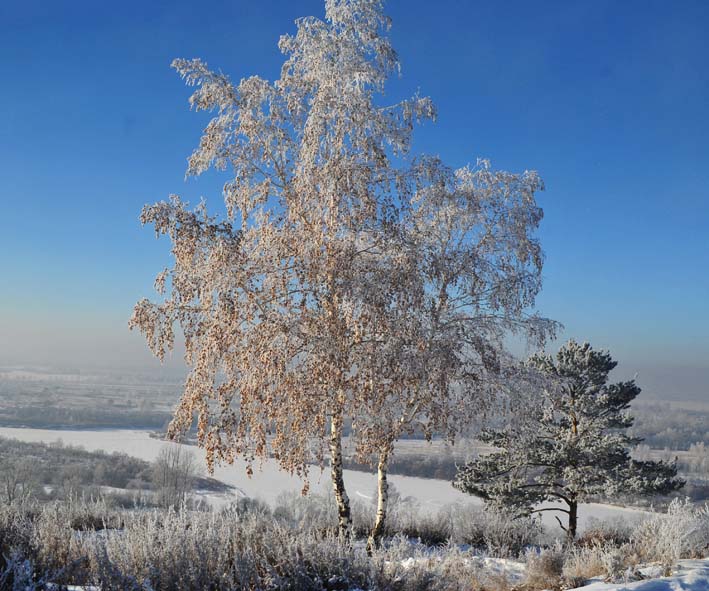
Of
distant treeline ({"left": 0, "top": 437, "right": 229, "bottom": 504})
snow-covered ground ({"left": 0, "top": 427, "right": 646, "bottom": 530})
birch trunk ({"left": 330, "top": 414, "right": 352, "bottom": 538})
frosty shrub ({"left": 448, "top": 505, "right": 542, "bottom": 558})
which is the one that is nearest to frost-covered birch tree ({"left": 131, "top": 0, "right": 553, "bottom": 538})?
birch trunk ({"left": 330, "top": 414, "right": 352, "bottom": 538})

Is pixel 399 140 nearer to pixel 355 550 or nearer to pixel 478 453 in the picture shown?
pixel 355 550

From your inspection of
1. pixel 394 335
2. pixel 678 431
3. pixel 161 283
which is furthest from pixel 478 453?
pixel 678 431

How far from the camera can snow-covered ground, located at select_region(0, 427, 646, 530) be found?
25047 mm

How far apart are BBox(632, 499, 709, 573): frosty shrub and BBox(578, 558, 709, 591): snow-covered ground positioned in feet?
0.60

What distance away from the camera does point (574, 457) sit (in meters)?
14.6

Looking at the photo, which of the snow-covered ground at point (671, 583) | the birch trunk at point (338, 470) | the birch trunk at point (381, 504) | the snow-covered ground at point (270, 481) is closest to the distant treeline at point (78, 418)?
the snow-covered ground at point (270, 481)

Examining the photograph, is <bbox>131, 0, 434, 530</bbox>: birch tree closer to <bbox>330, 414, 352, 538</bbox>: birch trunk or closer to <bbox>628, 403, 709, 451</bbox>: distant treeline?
<bbox>330, 414, 352, 538</bbox>: birch trunk

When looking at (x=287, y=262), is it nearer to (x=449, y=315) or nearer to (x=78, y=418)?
(x=449, y=315)

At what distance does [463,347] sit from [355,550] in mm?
3762

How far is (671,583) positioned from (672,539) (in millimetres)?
2129

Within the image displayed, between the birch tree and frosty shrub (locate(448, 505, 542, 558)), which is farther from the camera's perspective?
frosty shrub (locate(448, 505, 542, 558))

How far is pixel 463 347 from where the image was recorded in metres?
8.78

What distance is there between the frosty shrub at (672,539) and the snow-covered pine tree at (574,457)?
4.08 metres

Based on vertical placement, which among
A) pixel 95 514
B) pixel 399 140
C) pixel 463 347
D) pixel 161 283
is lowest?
pixel 95 514
